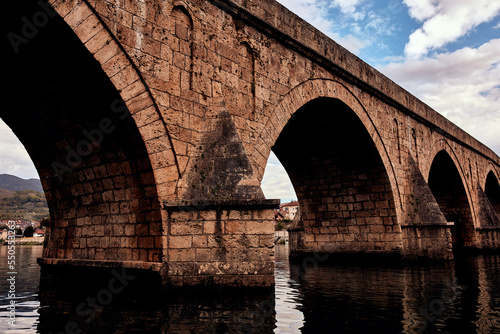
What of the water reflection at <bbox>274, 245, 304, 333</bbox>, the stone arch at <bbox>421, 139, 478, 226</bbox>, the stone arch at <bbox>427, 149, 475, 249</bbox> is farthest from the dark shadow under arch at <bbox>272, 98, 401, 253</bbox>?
the stone arch at <bbox>427, 149, 475, 249</bbox>

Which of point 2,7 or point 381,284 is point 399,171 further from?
point 2,7

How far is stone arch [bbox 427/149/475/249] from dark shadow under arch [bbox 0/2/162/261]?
1590 centimetres

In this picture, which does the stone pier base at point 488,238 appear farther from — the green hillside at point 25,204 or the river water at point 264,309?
the green hillside at point 25,204

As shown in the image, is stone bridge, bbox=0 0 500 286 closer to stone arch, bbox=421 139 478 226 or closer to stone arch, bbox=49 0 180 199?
stone arch, bbox=49 0 180 199

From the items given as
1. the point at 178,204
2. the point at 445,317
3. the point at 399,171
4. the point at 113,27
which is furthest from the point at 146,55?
the point at 399,171

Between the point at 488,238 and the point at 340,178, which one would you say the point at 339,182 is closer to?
the point at 340,178

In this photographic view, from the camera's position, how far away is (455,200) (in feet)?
66.2

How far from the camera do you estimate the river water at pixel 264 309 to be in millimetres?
4230

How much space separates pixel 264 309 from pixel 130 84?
3.47 metres

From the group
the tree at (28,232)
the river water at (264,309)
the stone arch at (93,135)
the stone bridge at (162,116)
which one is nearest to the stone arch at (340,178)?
the stone bridge at (162,116)

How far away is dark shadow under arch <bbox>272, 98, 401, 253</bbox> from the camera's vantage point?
11484 millimetres

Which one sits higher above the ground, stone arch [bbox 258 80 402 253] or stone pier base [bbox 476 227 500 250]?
stone arch [bbox 258 80 402 253]

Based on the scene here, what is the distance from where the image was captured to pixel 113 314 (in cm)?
481

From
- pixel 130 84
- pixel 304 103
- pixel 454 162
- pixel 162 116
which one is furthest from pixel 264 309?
pixel 454 162
